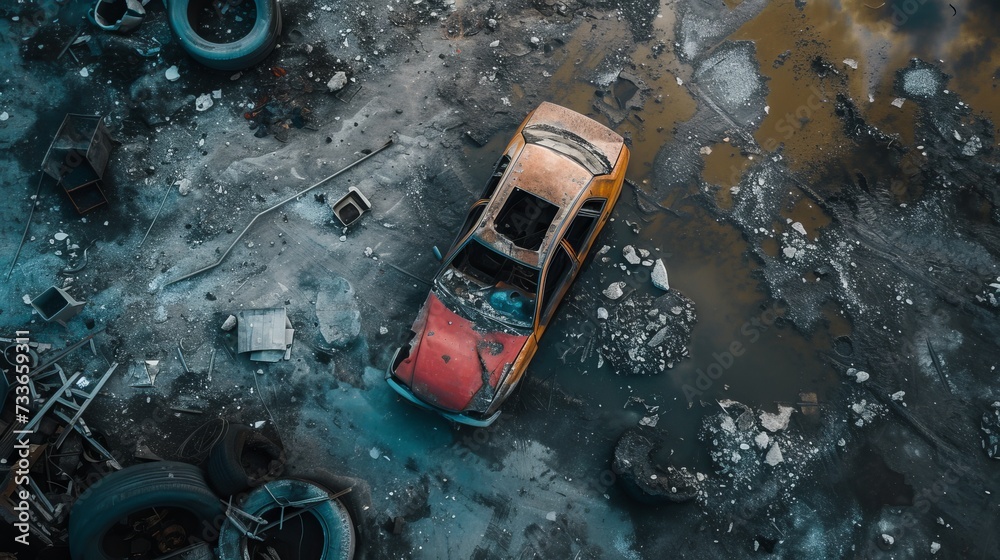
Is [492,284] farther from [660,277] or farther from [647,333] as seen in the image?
[660,277]

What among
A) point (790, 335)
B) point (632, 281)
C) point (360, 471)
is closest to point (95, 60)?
point (360, 471)

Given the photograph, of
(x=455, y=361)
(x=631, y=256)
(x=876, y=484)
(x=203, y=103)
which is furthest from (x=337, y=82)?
(x=876, y=484)

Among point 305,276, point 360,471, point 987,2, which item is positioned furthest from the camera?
point 987,2

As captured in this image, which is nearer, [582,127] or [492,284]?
[492,284]

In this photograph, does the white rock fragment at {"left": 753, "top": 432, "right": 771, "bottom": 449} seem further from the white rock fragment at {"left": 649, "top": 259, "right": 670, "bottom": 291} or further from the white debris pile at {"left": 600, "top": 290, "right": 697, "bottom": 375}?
the white rock fragment at {"left": 649, "top": 259, "right": 670, "bottom": 291}

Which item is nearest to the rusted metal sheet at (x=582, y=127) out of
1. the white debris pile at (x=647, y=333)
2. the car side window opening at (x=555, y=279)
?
the car side window opening at (x=555, y=279)

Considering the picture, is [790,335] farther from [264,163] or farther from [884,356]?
[264,163]
